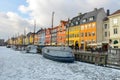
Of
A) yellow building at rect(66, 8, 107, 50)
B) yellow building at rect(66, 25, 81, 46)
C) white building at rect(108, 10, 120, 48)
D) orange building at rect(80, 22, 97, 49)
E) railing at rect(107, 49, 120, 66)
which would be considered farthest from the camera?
yellow building at rect(66, 25, 81, 46)

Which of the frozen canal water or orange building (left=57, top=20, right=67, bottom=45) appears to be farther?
orange building (left=57, top=20, right=67, bottom=45)

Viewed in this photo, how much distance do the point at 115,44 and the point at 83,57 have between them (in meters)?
11.8

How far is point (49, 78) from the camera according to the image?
24.7 meters

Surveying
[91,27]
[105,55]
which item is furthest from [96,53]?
[91,27]

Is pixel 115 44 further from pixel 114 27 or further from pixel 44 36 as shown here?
pixel 44 36

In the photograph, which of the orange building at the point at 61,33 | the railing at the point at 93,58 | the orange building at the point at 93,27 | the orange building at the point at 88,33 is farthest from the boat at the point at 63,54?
the orange building at the point at 61,33

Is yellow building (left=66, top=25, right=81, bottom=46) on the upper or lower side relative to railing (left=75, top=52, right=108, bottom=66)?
upper

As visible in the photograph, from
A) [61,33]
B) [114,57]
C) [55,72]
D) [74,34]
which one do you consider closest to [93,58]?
[114,57]

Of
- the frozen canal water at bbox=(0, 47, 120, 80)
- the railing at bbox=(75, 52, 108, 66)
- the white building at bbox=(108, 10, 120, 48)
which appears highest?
the white building at bbox=(108, 10, 120, 48)

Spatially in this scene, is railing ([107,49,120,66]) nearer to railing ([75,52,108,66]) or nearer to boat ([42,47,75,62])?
railing ([75,52,108,66])

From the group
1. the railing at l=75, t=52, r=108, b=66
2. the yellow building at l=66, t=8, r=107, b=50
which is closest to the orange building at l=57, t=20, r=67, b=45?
the yellow building at l=66, t=8, r=107, b=50

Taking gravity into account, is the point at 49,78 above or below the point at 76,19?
below

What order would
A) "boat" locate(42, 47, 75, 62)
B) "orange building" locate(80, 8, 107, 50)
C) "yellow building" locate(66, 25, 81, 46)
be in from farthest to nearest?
"yellow building" locate(66, 25, 81, 46)
"orange building" locate(80, 8, 107, 50)
"boat" locate(42, 47, 75, 62)

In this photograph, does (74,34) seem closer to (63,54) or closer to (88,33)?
(88,33)
